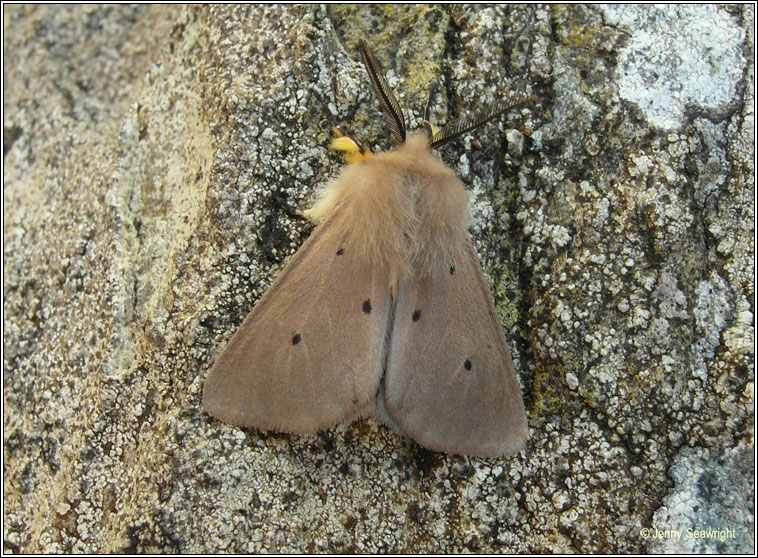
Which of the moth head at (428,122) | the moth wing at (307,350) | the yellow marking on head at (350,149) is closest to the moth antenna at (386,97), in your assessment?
the moth head at (428,122)

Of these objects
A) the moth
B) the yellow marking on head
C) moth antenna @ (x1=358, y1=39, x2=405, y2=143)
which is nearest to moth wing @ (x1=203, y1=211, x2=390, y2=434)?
the moth

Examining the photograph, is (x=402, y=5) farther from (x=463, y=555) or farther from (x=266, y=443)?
(x=463, y=555)

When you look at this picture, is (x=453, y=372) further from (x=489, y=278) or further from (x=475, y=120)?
(x=475, y=120)

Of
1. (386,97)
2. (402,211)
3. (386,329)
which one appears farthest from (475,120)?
(386,329)

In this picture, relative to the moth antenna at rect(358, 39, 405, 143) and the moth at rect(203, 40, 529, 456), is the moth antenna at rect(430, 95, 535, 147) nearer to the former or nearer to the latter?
the moth at rect(203, 40, 529, 456)

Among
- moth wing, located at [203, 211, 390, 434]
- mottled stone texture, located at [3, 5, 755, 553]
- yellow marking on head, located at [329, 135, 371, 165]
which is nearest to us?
moth wing, located at [203, 211, 390, 434]

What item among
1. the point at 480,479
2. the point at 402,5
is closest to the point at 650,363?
the point at 480,479
